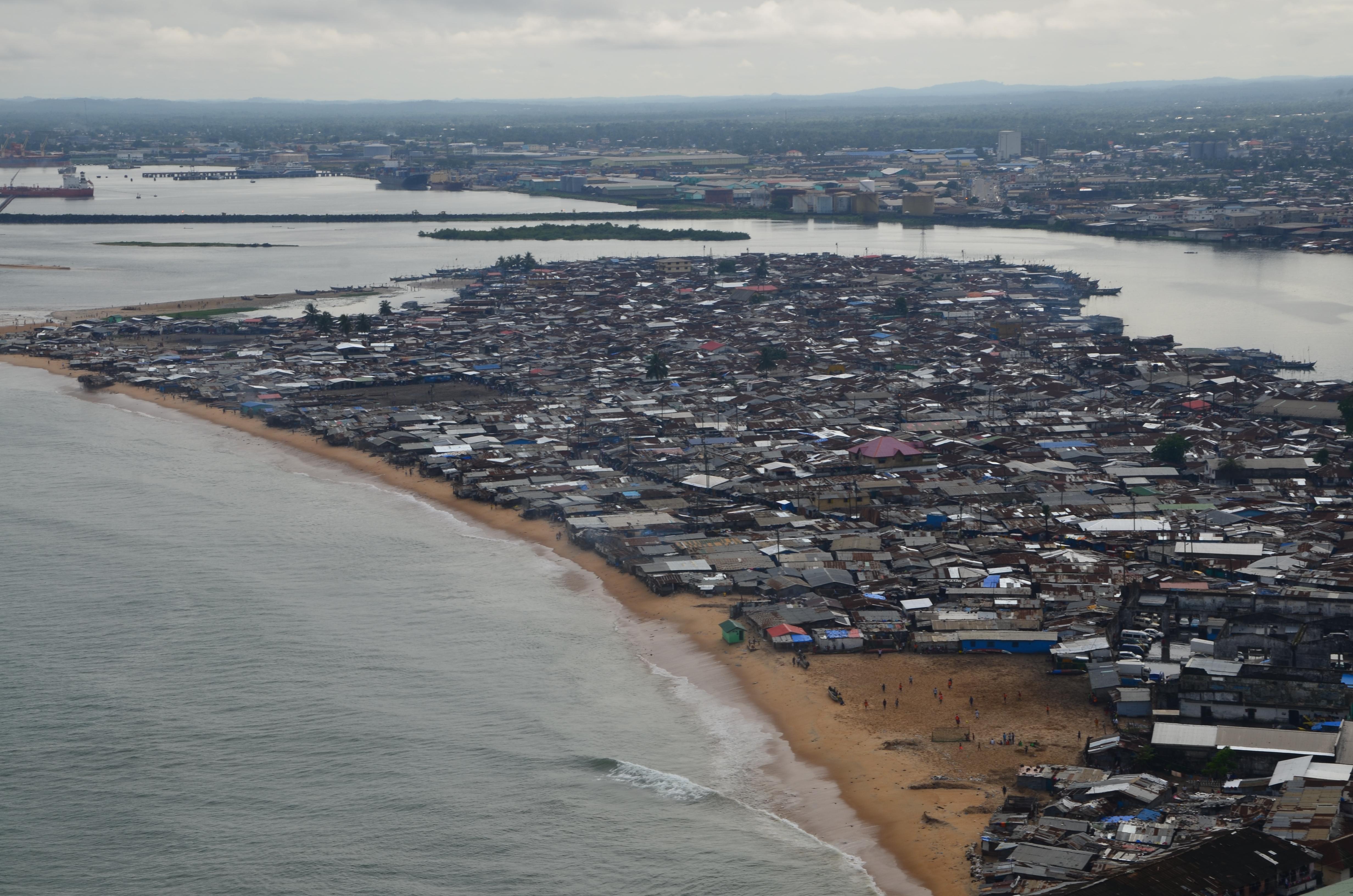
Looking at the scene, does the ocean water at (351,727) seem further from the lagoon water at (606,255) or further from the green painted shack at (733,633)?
the lagoon water at (606,255)

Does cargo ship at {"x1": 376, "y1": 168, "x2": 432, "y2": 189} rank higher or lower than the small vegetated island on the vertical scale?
higher

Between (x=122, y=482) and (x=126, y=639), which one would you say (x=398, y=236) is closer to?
(x=122, y=482)

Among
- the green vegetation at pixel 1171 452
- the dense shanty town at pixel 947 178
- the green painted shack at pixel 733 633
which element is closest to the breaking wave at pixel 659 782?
the green painted shack at pixel 733 633

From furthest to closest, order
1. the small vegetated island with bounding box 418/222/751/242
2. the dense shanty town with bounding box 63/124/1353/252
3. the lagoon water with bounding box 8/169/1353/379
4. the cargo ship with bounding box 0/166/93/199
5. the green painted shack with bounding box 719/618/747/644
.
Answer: the cargo ship with bounding box 0/166/93/199, the small vegetated island with bounding box 418/222/751/242, the dense shanty town with bounding box 63/124/1353/252, the lagoon water with bounding box 8/169/1353/379, the green painted shack with bounding box 719/618/747/644

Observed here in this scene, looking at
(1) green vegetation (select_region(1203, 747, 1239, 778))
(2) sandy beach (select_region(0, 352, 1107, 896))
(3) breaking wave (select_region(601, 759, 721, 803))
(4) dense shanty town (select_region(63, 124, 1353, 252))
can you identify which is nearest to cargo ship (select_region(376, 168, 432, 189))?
(4) dense shanty town (select_region(63, 124, 1353, 252))

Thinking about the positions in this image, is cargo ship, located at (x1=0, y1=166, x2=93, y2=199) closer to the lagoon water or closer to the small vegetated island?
the lagoon water

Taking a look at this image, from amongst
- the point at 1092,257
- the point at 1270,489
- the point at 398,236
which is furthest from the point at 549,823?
the point at 398,236

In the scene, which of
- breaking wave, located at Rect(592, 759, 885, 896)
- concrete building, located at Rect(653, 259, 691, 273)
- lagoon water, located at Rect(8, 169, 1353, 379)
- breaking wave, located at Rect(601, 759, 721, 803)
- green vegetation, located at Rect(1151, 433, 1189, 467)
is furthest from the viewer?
concrete building, located at Rect(653, 259, 691, 273)
